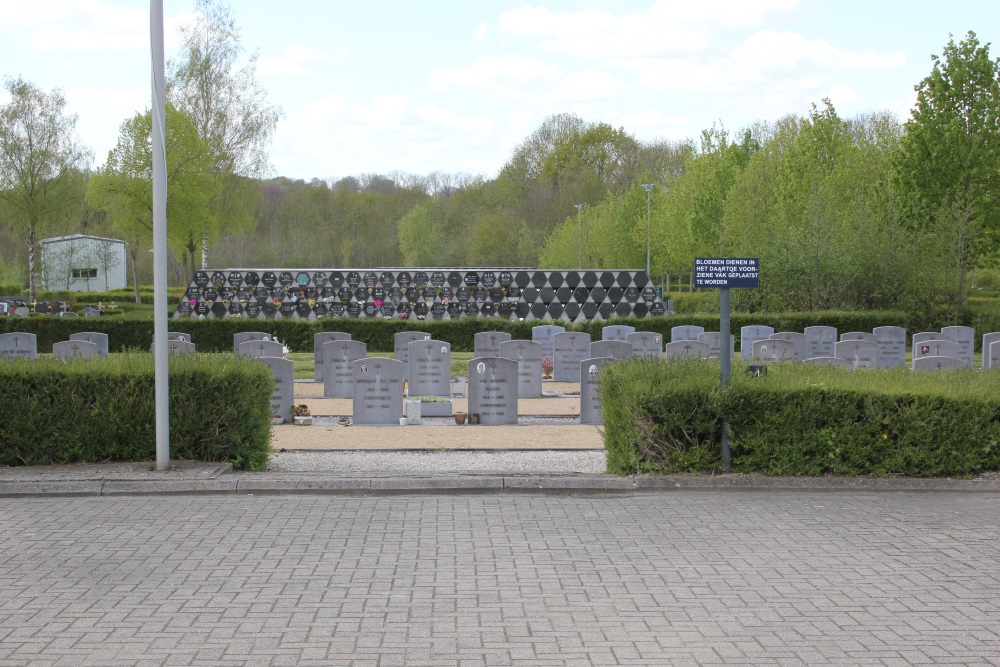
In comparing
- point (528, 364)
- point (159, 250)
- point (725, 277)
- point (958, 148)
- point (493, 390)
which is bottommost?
point (493, 390)

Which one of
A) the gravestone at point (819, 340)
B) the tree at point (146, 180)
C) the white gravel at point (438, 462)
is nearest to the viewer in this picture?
the white gravel at point (438, 462)

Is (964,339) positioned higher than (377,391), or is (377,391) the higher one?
(964,339)

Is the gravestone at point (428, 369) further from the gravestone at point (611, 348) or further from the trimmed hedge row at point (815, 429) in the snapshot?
the trimmed hedge row at point (815, 429)

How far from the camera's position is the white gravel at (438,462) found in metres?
10.0

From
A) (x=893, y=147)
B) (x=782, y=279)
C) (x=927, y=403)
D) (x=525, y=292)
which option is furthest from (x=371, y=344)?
(x=893, y=147)

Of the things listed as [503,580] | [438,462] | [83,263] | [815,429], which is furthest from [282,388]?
[83,263]

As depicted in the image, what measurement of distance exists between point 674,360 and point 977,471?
2.99 meters

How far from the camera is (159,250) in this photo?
8789 mm

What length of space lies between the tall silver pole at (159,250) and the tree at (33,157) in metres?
45.5

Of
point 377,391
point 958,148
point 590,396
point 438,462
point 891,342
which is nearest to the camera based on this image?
point 438,462

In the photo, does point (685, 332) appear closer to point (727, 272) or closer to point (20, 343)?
point (20, 343)

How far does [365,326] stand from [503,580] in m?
21.9

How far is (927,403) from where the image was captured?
898 cm

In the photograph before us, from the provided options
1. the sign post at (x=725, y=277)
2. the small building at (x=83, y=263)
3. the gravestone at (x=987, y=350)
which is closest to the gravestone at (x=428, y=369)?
the sign post at (x=725, y=277)
